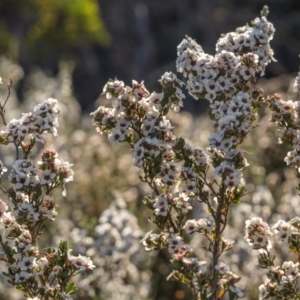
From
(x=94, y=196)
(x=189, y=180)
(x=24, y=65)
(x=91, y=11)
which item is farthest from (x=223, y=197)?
(x=24, y=65)

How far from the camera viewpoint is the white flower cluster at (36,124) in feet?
11.7

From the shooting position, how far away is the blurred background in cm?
583

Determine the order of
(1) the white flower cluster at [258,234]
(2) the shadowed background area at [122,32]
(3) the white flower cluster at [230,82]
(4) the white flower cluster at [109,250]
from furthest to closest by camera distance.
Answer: (2) the shadowed background area at [122,32] < (4) the white flower cluster at [109,250] < (1) the white flower cluster at [258,234] < (3) the white flower cluster at [230,82]

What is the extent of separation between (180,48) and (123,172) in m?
6.09

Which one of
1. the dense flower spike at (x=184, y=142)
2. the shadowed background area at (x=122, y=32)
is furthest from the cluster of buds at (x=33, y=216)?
the shadowed background area at (x=122, y=32)

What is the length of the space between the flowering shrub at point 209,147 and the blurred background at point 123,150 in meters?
1.87

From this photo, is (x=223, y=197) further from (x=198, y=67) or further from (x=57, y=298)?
(x=57, y=298)

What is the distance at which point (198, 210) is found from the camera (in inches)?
229

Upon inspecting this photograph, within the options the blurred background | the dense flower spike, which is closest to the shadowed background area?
the blurred background

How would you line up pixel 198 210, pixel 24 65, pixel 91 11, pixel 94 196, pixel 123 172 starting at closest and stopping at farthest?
pixel 198 210 → pixel 94 196 → pixel 123 172 → pixel 91 11 → pixel 24 65

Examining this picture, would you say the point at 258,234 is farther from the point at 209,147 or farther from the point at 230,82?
the point at 230,82

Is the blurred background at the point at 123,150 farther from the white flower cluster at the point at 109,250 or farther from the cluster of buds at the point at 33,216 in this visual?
the cluster of buds at the point at 33,216

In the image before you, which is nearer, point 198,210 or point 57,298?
point 57,298

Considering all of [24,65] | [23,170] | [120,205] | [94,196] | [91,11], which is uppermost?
[24,65]
